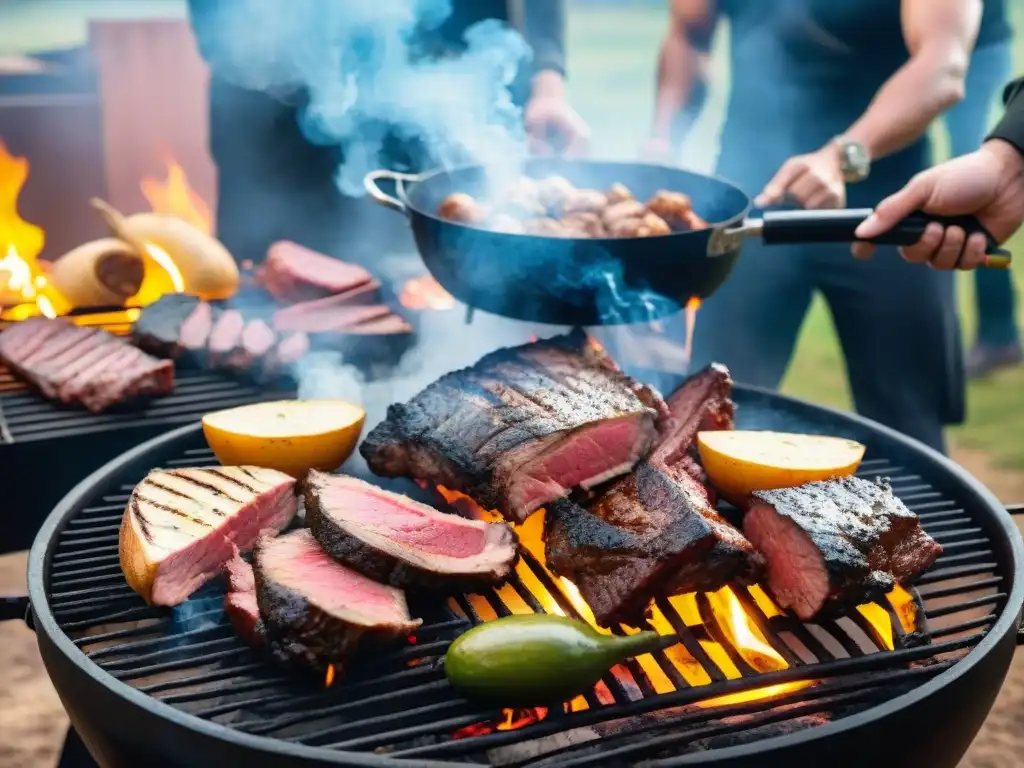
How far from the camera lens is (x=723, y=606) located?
2.51 m

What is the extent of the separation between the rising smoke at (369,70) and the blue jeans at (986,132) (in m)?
2.41

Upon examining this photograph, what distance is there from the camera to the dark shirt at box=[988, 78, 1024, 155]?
316cm

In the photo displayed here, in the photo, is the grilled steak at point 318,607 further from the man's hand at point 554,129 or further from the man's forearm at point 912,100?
the man's forearm at point 912,100

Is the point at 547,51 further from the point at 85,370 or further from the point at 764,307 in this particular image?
the point at 85,370

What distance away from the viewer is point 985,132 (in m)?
7.09

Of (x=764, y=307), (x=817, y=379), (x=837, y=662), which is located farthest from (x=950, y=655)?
(x=817, y=379)

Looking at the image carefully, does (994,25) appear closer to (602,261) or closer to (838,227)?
(838,227)

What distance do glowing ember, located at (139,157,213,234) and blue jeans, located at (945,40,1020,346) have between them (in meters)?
5.07

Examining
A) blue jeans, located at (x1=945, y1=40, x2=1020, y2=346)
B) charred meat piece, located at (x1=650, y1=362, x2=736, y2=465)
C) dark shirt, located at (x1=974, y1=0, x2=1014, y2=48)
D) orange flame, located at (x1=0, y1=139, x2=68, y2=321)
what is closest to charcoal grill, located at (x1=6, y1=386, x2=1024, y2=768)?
charred meat piece, located at (x1=650, y1=362, x2=736, y2=465)

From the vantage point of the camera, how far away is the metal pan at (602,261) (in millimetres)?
2754

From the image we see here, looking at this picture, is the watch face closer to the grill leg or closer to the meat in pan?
the meat in pan

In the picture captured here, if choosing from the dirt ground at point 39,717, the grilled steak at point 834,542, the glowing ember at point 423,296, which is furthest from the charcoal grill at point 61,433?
the grilled steak at point 834,542

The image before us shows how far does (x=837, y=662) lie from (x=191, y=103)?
7.34m

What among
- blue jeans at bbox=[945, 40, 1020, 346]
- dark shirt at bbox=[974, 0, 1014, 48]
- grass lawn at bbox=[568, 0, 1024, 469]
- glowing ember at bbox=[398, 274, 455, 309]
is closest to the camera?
glowing ember at bbox=[398, 274, 455, 309]
